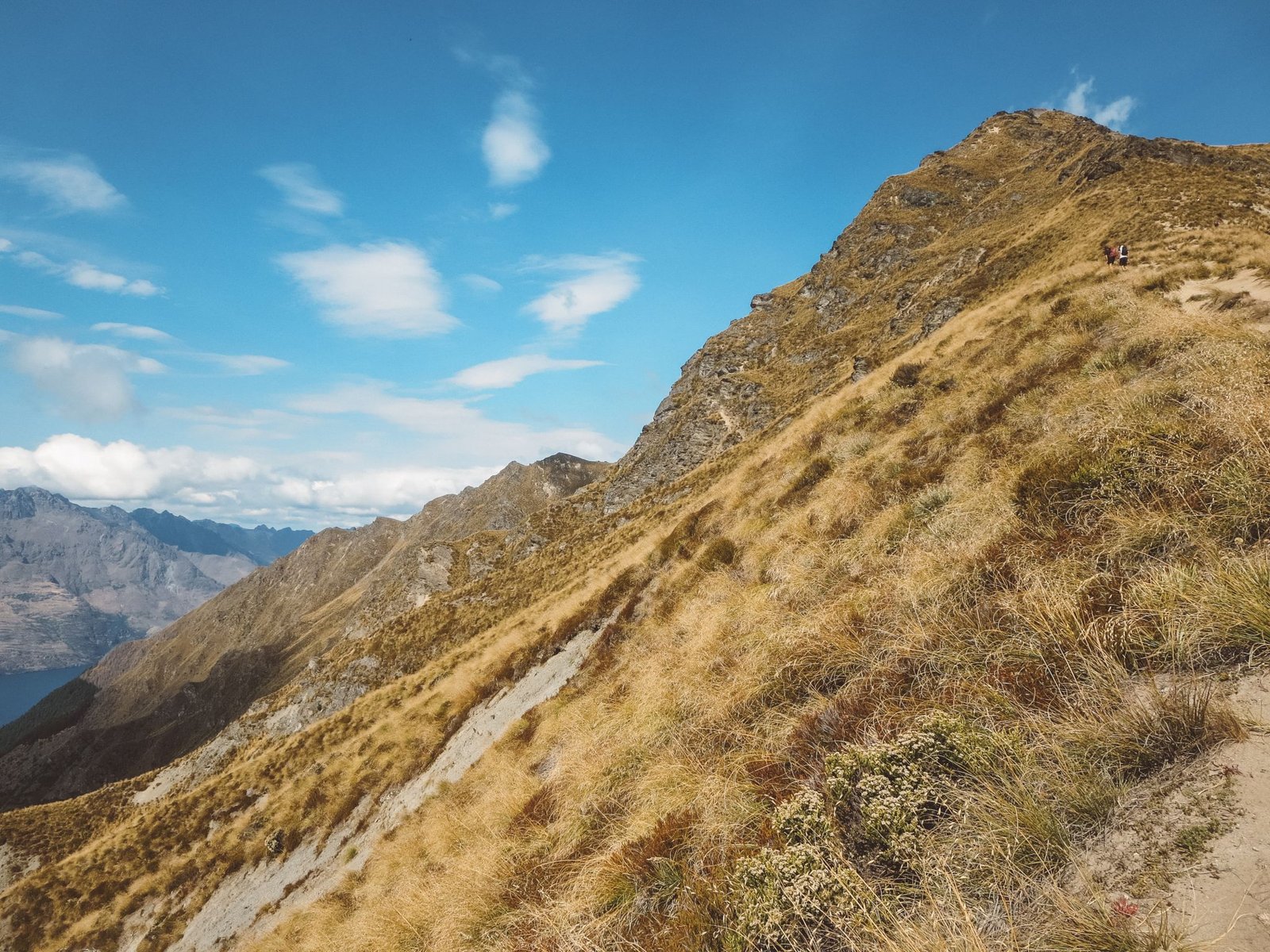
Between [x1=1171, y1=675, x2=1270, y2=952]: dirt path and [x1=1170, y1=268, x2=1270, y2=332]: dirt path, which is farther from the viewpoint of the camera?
[x1=1170, y1=268, x2=1270, y2=332]: dirt path

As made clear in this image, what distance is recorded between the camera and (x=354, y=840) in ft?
70.9

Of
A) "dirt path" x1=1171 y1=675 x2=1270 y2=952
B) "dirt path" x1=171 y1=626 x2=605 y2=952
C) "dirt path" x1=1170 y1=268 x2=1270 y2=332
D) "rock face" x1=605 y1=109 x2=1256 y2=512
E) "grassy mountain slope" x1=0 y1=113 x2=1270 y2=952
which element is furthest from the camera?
"rock face" x1=605 y1=109 x2=1256 y2=512

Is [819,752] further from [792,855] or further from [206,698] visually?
[206,698]

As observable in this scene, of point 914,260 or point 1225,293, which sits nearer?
point 1225,293

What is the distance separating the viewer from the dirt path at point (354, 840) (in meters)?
19.0

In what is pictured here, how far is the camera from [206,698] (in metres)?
178

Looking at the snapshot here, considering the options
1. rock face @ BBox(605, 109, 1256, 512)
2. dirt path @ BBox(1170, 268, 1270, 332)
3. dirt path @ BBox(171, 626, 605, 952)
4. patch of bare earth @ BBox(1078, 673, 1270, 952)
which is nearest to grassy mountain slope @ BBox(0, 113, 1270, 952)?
patch of bare earth @ BBox(1078, 673, 1270, 952)

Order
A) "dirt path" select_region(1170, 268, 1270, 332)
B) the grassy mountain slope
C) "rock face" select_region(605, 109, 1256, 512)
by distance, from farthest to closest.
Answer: "rock face" select_region(605, 109, 1256, 512) < "dirt path" select_region(1170, 268, 1270, 332) < the grassy mountain slope

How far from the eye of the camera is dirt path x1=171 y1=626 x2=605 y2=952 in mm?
18984

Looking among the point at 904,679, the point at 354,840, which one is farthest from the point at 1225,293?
the point at 354,840

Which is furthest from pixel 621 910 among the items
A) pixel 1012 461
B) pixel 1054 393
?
pixel 1054 393

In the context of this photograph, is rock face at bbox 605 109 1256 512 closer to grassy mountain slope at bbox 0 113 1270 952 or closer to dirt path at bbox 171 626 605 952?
grassy mountain slope at bbox 0 113 1270 952

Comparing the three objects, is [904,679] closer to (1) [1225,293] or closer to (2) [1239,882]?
(2) [1239,882]

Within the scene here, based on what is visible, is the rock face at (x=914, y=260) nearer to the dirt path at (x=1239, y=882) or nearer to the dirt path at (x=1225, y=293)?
the dirt path at (x=1225, y=293)
